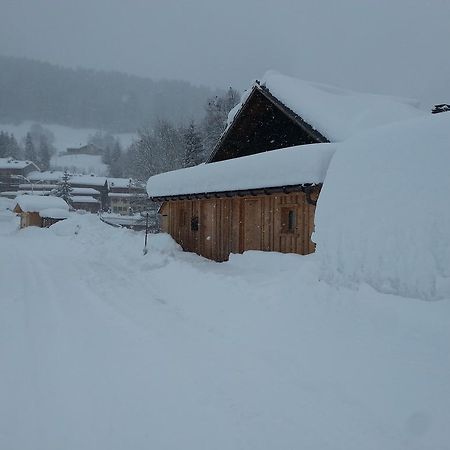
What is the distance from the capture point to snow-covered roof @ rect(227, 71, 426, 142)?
33.7ft

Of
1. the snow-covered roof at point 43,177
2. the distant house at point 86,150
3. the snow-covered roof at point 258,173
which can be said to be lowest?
the snow-covered roof at point 258,173

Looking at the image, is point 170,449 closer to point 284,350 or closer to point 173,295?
point 284,350

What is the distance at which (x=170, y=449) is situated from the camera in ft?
9.77

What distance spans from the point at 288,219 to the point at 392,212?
5.58 metres

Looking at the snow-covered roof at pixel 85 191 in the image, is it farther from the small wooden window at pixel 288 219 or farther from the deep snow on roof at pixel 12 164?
the small wooden window at pixel 288 219

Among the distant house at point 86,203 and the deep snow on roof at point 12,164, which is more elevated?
the deep snow on roof at point 12,164

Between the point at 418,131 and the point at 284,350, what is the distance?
3291 mm

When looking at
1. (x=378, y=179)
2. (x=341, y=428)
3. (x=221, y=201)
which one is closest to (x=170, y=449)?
(x=341, y=428)

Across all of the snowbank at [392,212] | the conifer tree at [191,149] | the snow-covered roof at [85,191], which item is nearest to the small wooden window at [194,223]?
the snowbank at [392,212]

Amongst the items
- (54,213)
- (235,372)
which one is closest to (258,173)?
(235,372)

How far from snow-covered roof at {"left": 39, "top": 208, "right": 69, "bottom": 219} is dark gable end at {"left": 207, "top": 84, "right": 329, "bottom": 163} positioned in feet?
82.1

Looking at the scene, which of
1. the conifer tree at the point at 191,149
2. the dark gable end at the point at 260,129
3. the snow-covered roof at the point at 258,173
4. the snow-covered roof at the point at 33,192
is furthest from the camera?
the snow-covered roof at the point at 33,192

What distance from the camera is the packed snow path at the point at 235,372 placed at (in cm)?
318

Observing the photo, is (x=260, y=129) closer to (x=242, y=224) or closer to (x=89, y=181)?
(x=242, y=224)
